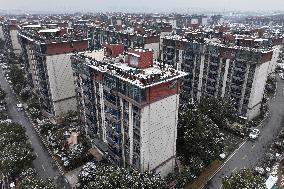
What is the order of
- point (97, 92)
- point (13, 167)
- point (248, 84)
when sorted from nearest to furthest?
point (13, 167), point (97, 92), point (248, 84)

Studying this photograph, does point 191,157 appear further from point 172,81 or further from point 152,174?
point 172,81

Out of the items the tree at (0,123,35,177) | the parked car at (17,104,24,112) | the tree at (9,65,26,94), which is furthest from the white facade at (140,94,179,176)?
the tree at (9,65,26,94)

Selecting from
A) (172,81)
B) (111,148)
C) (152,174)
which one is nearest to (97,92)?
(111,148)

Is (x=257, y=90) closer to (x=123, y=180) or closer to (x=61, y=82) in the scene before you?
(x=123, y=180)

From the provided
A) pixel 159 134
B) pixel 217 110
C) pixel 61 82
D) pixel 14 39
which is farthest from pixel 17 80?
pixel 217 110

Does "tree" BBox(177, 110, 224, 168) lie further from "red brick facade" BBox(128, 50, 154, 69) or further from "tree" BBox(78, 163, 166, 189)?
"red brick facade" BBox(128, 50, 154, 69)

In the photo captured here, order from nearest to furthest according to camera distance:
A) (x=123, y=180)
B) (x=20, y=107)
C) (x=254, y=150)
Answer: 1. (x=123, y=180)
2. (x=254, y=150)
3. (x=20, y=107)
